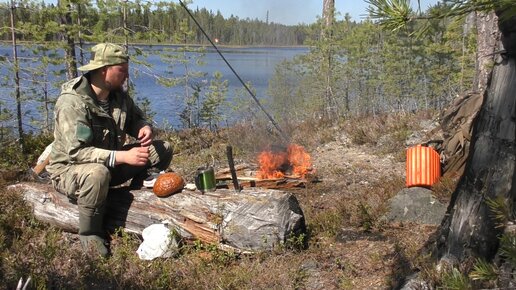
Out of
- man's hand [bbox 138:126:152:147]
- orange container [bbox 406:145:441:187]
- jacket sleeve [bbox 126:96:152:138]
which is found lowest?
orange container [bbox 406:145:441:187]

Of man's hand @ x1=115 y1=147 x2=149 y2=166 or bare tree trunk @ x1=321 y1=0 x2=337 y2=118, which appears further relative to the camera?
bare tree trunk @ x1=321 y1=0 x2=337 y2=118

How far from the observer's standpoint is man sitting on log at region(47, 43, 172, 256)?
4508 mm

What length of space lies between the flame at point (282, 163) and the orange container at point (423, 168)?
58.2 inches

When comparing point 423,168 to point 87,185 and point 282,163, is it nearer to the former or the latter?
point 282,163

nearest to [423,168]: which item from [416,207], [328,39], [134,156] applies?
[416,207]

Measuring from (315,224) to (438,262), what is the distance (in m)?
1.64

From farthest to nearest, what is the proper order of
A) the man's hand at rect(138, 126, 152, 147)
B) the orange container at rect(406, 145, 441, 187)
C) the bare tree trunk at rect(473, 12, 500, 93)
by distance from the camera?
the bare tree trunk at rect(473, 12, 500, 93)
the orange container at rect(406, 145, 441, 187)
the man's hand at rect(138, 126, 152, 147)

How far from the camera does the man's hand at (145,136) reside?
4984 mm

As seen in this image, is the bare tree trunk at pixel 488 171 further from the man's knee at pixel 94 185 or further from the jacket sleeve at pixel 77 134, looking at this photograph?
the jacket sleeve at pixel 77 134

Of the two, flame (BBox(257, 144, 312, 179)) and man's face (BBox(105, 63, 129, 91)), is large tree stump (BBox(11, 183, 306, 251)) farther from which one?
flame (BBox(257, 144, 312, 179))

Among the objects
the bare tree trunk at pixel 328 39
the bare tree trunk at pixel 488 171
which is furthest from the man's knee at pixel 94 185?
the bare tree trunk at pixel 328 39

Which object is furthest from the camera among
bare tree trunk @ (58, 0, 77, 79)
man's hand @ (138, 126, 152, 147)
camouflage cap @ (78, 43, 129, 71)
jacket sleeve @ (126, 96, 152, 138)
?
bare tree trunk @ (58, 0, 77, 79)

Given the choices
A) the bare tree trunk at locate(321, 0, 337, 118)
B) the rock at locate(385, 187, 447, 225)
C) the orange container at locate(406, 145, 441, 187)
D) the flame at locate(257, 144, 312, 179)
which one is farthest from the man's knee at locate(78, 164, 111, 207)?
the bare tree trunk at locate(321, 0, 337, 118)

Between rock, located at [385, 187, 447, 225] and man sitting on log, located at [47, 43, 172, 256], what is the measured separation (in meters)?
2.49
